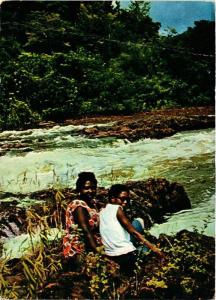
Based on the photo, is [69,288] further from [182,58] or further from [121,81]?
[182,58]

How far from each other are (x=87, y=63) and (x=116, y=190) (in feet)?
4.67

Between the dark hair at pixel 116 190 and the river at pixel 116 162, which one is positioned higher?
the river at pixel 116 162

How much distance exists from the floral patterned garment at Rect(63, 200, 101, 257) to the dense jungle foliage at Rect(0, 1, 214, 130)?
1064mm

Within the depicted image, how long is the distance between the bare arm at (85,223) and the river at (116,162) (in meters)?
0.37

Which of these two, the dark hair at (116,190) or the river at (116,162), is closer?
the dark hair at (116,190)

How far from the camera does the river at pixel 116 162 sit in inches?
223

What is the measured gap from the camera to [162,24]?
590cm

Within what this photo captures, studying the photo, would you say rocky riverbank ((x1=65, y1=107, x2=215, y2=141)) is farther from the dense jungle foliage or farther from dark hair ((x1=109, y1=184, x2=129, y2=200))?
dark hair ((x1=109, y1=184, x2=129, y2=200))

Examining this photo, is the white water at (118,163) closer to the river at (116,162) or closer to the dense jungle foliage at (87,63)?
the river at (116,162)

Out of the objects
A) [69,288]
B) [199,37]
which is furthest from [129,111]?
[69,288]

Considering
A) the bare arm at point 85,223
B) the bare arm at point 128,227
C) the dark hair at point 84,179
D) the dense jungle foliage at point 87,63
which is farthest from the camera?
the dense jungle foliage at point 87,63

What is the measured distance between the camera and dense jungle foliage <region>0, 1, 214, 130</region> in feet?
19.6

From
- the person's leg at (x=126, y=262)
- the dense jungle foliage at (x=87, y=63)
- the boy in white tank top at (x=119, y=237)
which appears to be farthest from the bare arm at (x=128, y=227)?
the dense jungle foliage at (x=87, y=63)

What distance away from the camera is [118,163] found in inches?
231
